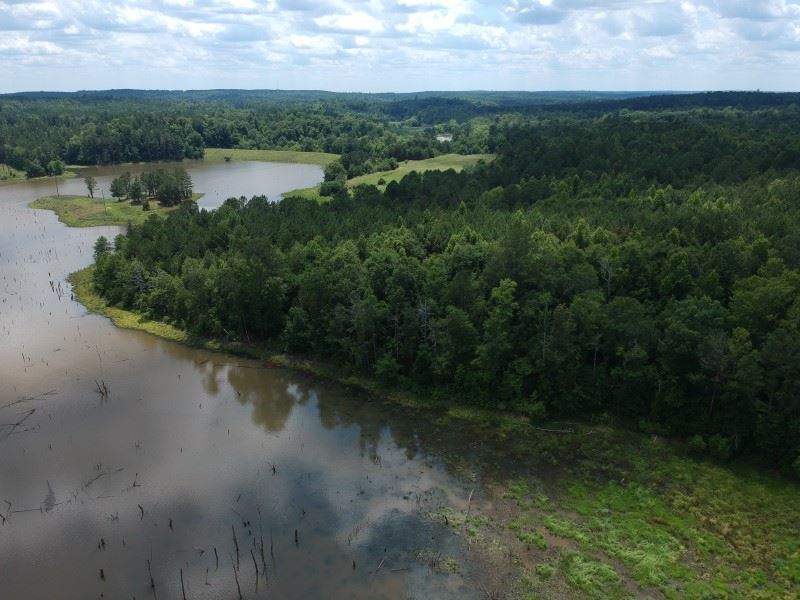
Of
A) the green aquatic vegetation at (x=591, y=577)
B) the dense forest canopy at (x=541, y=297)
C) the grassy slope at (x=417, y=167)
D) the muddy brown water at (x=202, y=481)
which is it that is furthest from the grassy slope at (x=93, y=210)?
the green aquatic vegetation at (x=591, y=577)

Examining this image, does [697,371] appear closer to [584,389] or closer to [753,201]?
[584,389]

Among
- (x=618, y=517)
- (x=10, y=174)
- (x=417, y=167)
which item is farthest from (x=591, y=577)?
(x=10, y=174)

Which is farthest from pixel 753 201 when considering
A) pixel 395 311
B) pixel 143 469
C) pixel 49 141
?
pixel 49 141

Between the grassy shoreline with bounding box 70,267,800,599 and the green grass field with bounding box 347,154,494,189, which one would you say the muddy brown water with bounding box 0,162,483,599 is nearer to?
the grassy shoreline with bounding box 70,267,800,599

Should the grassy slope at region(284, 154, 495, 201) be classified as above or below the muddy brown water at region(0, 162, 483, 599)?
above

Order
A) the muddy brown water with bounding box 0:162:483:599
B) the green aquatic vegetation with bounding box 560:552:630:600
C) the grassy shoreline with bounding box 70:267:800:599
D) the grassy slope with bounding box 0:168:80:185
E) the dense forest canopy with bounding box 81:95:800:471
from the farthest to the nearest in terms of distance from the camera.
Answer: the grassy slope with bounding box 0:168:80:185 < the dense forest canopy with bounding box 81:95:800:471 < the muddy brown water with bounding box 0:162:483:599 < the grassy shoreline with bounding box 70:267:800:599 < the green aquatic vegetation with bounding box 560:552:630:600

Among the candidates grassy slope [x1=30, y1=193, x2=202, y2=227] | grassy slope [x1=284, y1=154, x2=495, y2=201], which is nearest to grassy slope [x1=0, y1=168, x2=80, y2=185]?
grassy slope [x1=30, y1=193, x2=202, y2=227]

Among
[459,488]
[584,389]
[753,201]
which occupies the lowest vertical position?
[459,488]
